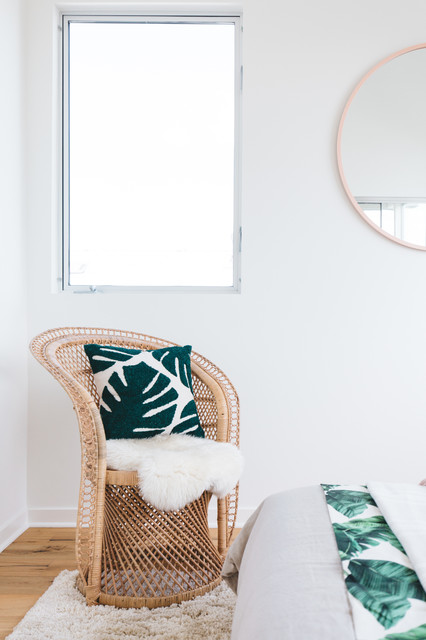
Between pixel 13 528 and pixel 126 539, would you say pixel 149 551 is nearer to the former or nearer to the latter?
pixel 126 539

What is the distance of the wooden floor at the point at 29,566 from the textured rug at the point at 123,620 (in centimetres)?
7

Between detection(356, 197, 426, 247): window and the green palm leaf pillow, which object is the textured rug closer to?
the green palm leaf pillow

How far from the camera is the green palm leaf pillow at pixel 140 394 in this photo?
202 centimetres

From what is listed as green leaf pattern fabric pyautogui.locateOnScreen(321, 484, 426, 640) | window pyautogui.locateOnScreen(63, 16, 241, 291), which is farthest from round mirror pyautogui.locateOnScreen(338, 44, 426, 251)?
green leaf pattern fabric pyautogui.locateOnScreen(321, 484, 426, 640)

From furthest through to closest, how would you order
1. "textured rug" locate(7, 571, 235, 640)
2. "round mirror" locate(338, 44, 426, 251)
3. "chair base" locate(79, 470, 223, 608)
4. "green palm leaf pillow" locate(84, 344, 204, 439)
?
"round mirror" locate(338, 44, 426, 251) → "green palm leaf pillow" locate(84, 344, 204, 439) → "chair base" locate(79, 470, 223, 608) → "textured rug" locate(7, 571, 235, 640)

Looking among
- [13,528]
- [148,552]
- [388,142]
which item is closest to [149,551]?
[148,552]

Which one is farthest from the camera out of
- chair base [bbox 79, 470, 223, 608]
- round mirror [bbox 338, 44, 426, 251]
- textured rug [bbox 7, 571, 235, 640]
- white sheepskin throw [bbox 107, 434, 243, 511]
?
round mirror [bbox 338, 44, 426, 251]

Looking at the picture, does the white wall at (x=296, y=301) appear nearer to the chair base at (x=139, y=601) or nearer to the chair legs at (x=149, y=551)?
the chair legs at (x=149, y=551)

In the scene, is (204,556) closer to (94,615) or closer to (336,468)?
(94,615)

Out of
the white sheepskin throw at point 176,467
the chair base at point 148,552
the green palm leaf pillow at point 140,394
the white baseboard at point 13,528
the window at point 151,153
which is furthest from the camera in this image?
the window at point 151,153

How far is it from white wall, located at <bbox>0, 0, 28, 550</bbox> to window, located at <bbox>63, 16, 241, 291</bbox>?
27 centimetres

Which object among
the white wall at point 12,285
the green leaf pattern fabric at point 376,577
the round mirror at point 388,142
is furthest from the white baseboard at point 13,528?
the round mirror at point 388,142

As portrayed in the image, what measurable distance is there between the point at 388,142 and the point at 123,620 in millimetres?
2159

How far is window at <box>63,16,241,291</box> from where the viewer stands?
9.05 ft
